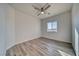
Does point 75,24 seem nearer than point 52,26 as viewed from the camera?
Yes

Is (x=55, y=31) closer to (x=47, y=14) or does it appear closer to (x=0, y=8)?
(x=47, y=14)

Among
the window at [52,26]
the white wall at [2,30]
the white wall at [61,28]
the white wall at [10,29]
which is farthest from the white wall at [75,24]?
the white wall at [2,30]

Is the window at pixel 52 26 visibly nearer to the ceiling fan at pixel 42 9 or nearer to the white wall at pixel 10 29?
the ceiling fan at pixel 42 9

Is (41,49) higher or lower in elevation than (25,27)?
lower

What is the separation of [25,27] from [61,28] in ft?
2.54

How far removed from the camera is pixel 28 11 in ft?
4.95

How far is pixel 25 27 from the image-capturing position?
1539 mm

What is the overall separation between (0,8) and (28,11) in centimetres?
54

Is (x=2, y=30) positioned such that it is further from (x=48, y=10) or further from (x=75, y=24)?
(x=75, y=24)

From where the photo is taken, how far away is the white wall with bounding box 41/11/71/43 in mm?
1485

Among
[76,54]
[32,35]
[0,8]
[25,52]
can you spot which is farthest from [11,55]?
[76,54]

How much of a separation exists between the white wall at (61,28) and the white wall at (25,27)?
0.53ft

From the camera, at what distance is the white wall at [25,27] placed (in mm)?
1483

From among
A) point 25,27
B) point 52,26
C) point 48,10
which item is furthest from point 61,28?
point 25,27
